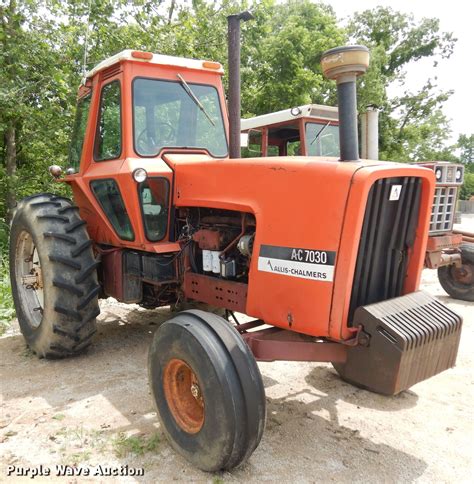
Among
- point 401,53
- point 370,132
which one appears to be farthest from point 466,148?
point 370,132

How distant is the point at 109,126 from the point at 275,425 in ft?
8.92

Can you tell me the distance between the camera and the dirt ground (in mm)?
2709

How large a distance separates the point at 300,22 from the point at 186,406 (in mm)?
16864

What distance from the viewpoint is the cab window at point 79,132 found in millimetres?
4645

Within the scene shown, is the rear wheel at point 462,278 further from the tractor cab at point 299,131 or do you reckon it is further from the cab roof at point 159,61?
the cab roof at point 159,61

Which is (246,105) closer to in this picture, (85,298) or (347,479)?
(85,298)

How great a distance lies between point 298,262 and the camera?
2787 millimetres

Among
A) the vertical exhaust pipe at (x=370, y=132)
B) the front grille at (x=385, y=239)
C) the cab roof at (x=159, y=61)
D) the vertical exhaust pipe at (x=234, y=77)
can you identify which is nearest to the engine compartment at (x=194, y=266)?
the vertical exhaust pipe at (x=234, y=77)

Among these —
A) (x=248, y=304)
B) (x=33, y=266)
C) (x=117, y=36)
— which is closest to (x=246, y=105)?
(x=117, y=36)

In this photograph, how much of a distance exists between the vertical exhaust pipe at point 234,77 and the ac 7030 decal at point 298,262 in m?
0.95

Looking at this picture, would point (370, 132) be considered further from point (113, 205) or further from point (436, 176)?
point (113, 205)

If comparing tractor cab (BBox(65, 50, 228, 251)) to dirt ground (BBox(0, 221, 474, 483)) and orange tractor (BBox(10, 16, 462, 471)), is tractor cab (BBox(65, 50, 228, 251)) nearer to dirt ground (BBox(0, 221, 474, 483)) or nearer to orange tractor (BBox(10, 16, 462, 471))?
orange tractor (BBox(10, 16, 462, 471))

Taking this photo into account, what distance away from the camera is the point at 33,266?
485cm

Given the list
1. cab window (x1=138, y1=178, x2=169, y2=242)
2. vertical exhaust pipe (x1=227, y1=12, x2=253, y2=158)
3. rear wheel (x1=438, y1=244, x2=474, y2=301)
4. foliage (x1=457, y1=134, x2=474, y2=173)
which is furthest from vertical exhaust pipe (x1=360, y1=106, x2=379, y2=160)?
foliage (x1=457, y1=134, x2=474, y2=173)
